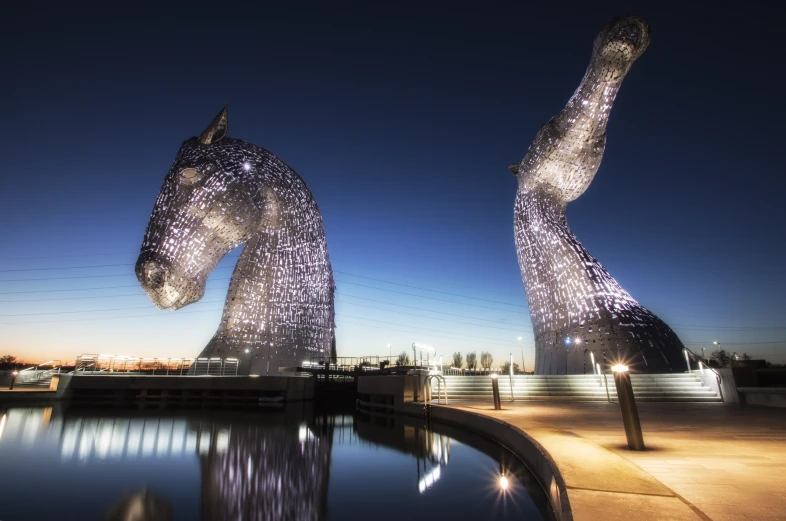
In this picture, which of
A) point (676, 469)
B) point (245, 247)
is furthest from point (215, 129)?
point (676, 469)

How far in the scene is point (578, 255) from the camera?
13930 millimetres

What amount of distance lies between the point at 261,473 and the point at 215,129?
12.4 m

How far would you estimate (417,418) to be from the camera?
36.1 ft

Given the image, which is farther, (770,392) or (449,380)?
(449,380)

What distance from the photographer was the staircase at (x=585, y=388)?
10984 mm

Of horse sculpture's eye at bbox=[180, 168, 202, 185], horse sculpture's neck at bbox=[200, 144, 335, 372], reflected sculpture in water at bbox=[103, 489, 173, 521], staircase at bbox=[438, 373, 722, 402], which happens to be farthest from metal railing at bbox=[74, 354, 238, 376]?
reflected sculpture in water at bbox=[103, 489, 173, 521]

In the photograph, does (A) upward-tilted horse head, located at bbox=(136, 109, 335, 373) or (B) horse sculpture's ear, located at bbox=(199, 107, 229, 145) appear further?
(B) horse sculpture's ear, located at bbox=(199, 107, 229, 145)

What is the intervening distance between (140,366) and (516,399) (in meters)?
17.0

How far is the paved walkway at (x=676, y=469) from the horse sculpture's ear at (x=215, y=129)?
1351 centimetres

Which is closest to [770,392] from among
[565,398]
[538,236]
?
[565,398]

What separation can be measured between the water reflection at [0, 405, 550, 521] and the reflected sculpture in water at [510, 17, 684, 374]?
6.65 meters

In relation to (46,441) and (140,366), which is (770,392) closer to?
(46,441)

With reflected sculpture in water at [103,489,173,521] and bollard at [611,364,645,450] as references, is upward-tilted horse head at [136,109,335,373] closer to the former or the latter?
reflected sculpture in water at [103,489,173,521]

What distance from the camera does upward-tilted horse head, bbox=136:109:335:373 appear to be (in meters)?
13.6
